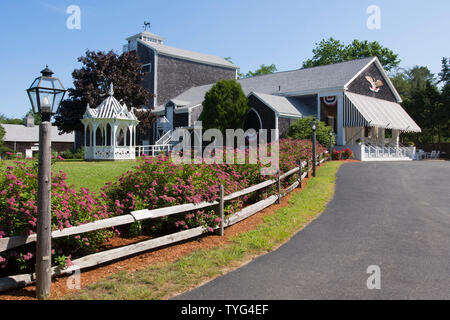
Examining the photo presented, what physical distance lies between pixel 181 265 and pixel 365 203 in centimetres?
731

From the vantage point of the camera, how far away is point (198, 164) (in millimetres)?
8711

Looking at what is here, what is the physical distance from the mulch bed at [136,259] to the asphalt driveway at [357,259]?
132 centimetres

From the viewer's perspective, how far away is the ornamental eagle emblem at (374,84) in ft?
108

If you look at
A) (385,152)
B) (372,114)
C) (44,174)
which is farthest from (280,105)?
(44,174)

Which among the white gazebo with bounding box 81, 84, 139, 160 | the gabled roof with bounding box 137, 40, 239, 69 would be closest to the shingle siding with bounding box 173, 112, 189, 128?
the white gazebo with bounding box 81, 84, 139, 160

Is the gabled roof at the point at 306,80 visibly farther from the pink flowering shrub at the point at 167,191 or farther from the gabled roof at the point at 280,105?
the pink flowering shrub at the point at 167,191

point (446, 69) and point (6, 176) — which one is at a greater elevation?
point (446, 69)

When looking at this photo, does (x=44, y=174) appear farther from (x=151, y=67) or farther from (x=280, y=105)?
(x=151, y=67)

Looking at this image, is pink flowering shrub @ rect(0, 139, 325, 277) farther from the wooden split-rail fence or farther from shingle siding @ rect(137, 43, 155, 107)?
shingle siding @ rect(137, 43, 155, 107)

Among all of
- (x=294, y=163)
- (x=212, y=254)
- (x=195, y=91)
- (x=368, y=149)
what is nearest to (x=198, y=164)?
(x=212, y=254)

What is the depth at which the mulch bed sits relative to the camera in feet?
15.8

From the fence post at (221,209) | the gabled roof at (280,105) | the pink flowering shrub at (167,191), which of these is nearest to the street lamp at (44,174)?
the pink flowering shrub at (167,191)

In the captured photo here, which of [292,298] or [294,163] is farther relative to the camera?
[294,163]
